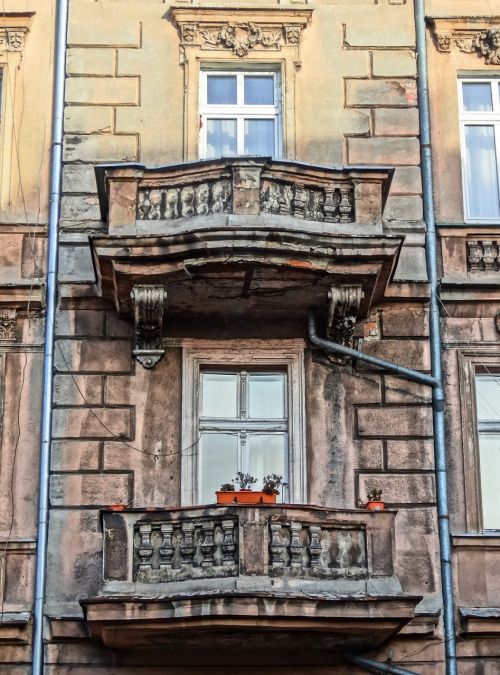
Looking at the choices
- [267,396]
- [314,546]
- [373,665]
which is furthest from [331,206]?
[373,665]

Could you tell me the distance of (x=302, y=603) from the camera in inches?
478

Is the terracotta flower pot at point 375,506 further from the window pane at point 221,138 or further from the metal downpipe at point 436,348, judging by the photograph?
the window pane at point 221,138

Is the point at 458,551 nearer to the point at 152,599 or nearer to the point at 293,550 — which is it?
the point at 293,550

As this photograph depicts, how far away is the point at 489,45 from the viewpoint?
15.2 metres

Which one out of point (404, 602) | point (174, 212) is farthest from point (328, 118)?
point (404, 602)

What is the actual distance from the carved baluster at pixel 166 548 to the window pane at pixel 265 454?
1.41 m

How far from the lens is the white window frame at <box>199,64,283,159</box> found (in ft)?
48.9

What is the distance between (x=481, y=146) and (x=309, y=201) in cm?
242

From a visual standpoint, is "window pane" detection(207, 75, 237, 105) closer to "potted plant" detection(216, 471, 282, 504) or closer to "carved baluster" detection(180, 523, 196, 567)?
"potted plant" detection(216, 471, 282, 504)

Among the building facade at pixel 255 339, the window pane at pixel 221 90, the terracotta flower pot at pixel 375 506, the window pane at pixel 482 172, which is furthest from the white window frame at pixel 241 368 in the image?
the window pane at pixel 221 90

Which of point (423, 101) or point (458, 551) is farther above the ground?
point (423, 101)

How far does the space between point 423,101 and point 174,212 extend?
314cm

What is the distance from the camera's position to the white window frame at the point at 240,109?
48.9 feet

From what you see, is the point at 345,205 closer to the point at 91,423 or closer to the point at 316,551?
the point at 91,423
